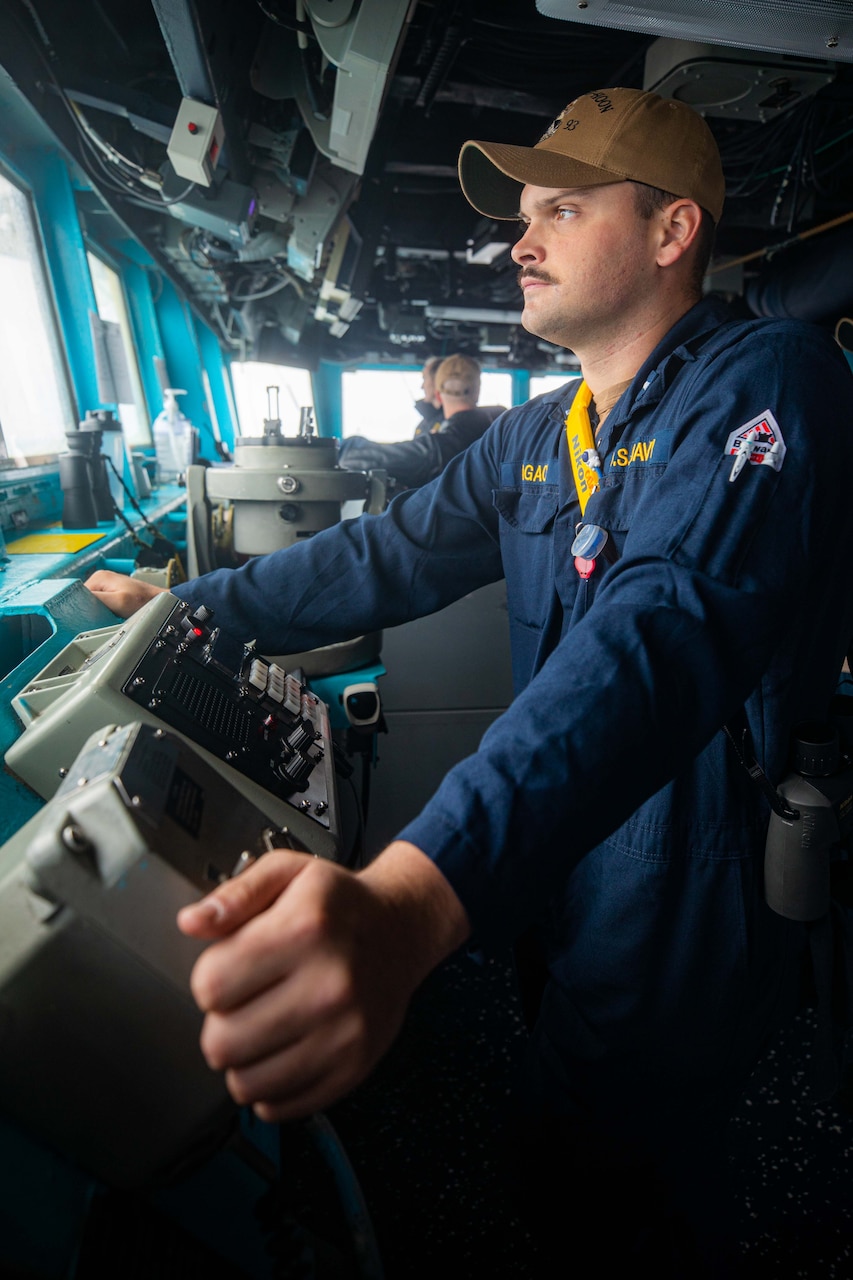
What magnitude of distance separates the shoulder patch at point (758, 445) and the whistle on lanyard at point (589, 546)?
25 centimetres

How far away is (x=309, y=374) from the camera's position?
9.91 m

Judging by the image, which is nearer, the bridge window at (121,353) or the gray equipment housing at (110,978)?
the gray equipment housing at (110,978)

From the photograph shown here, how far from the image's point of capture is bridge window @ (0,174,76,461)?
2391mm

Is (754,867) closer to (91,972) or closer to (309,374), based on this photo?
(91,972)

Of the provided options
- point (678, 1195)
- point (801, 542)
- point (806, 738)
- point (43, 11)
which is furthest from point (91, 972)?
point (43, 11)

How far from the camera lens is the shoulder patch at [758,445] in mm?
750

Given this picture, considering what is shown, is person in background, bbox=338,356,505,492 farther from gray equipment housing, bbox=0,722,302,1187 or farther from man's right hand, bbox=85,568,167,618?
gray equipment housing, bbox=0,722,302,1187

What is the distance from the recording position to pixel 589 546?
100cm

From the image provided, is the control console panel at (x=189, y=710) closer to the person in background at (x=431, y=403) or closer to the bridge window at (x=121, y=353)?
the bridge window at (x=121, y=353)

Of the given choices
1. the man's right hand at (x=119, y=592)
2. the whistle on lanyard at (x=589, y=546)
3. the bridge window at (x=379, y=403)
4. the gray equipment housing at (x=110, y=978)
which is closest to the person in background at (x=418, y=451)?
the man's right hand at (x=119, y=592)

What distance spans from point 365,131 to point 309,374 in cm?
826

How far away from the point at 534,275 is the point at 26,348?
236 cm

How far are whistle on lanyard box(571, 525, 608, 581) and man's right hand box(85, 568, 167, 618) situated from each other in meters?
0.81

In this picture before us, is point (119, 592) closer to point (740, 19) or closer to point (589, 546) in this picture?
point (589, 546)
